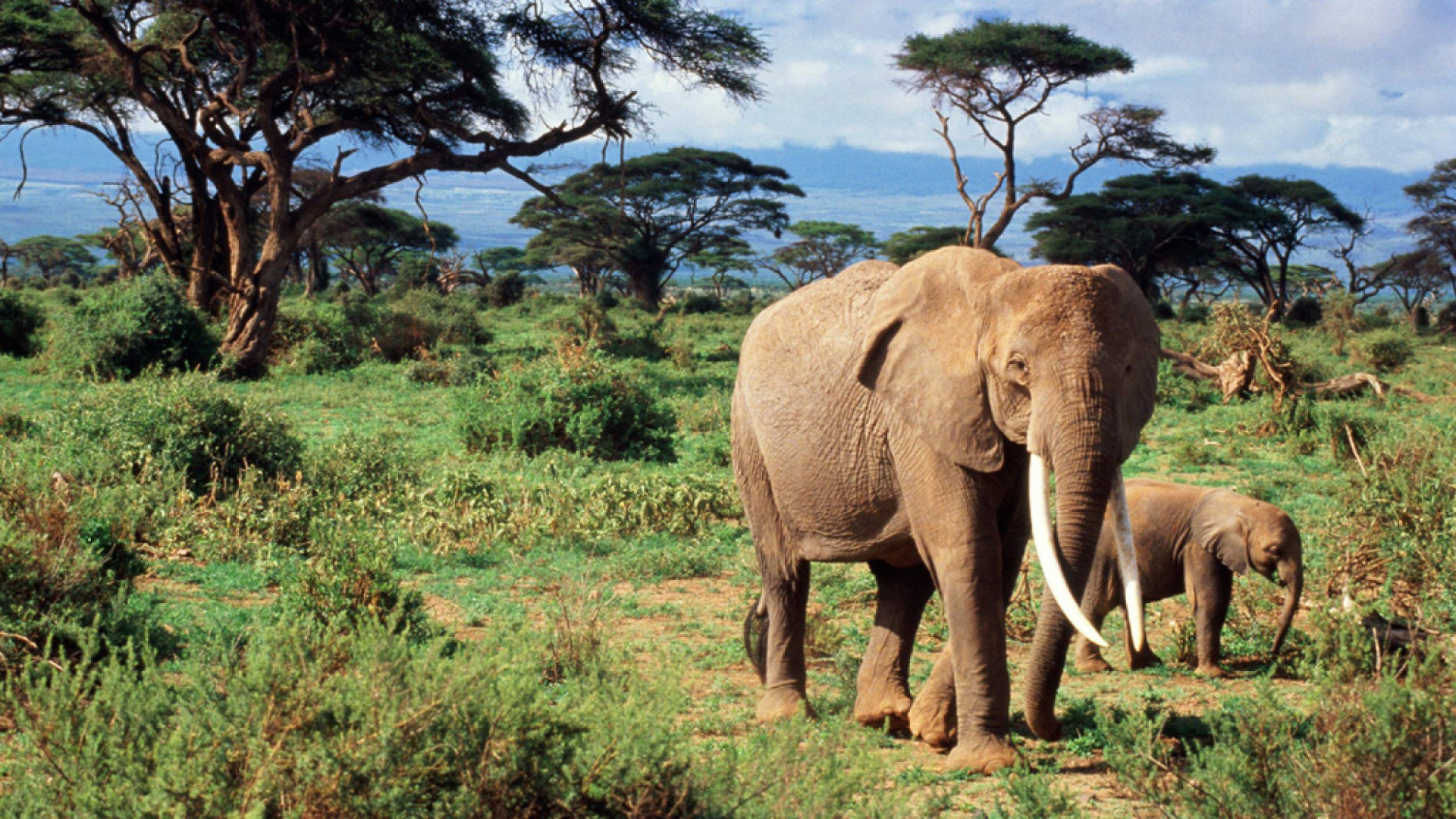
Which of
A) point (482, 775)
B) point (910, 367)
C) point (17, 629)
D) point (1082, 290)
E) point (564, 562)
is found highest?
point (1082, 290)

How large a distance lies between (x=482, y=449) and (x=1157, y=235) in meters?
29.9

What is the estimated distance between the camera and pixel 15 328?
19594 millimetres

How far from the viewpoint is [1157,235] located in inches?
1453

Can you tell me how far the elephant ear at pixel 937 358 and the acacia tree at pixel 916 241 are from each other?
122 feet

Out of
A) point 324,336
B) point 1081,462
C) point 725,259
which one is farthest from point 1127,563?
point 725,259

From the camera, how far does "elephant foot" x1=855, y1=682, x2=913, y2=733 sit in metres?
5.01

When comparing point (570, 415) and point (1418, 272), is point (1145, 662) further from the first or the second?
point (1418, 272)

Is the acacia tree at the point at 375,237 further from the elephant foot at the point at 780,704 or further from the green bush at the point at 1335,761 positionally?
the green bush at the point at 1335,761

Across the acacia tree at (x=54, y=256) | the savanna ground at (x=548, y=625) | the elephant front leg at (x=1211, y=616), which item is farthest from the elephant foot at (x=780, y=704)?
the acacia tree at (x=54, y=256)

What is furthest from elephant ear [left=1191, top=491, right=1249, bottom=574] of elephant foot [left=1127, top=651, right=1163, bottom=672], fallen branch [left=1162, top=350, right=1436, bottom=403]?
fallen branch [left=1162, top=350, right=1436, bottom=403]

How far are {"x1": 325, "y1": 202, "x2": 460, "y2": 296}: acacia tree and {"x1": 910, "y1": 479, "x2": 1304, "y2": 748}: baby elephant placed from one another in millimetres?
31245

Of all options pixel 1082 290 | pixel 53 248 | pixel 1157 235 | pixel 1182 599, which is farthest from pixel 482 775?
pixel 53 248

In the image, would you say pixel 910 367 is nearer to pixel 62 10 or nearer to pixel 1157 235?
pixel 62 10

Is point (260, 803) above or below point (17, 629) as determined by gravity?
above
